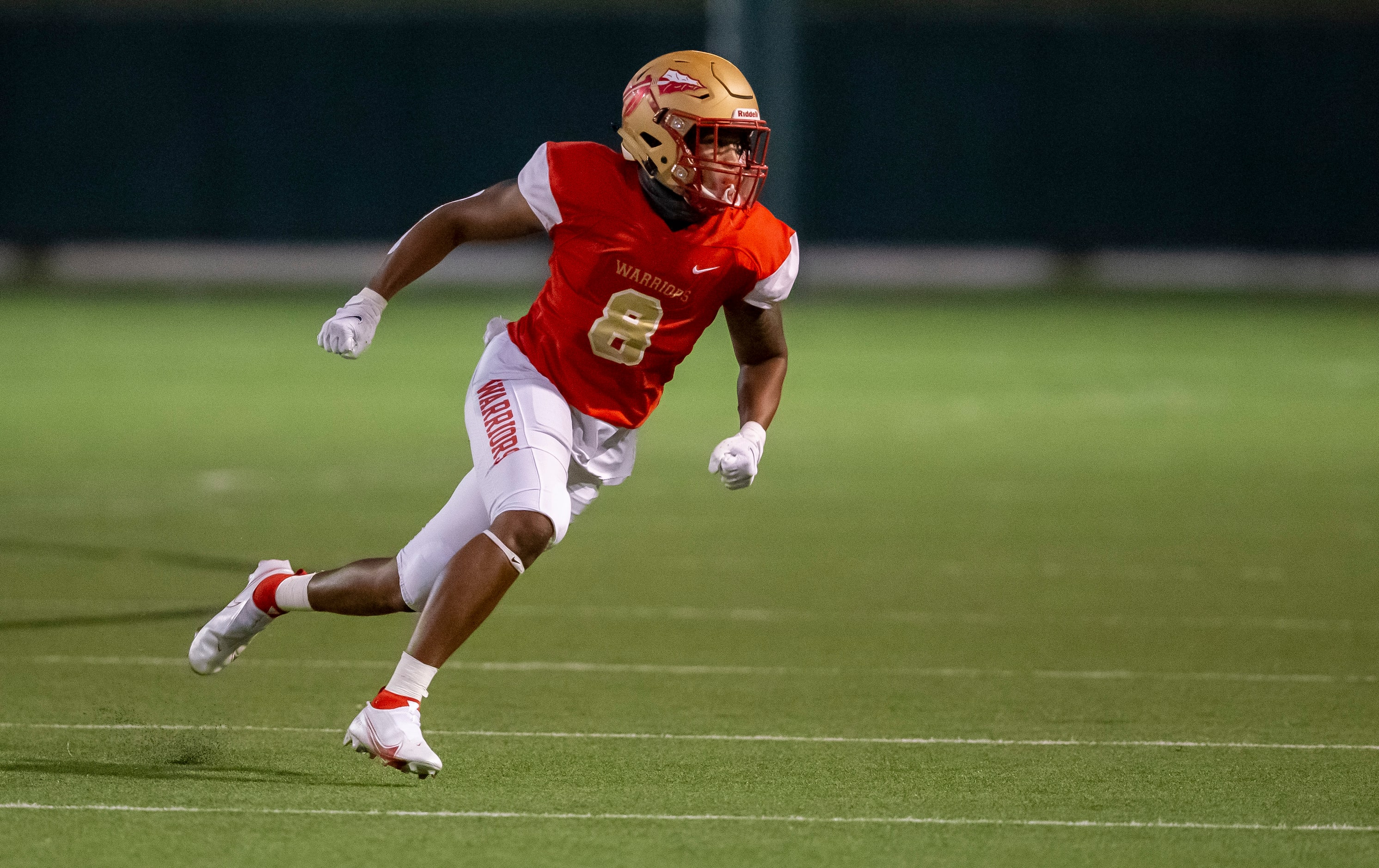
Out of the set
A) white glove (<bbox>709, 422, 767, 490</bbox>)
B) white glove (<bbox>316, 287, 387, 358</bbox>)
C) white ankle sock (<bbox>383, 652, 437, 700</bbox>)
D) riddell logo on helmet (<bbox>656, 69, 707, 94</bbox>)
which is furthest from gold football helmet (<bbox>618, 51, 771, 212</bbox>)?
white ankle sock (<bbox>383, 652, 437, 700</bbox>)

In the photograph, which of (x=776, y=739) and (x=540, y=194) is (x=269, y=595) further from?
(x=776, y=739)

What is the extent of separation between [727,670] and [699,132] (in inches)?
78.5

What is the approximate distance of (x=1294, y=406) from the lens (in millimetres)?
14359

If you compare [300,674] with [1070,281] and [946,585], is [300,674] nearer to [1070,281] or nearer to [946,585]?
[946,585]

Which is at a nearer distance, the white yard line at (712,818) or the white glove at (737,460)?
the white yard line at (712,818)

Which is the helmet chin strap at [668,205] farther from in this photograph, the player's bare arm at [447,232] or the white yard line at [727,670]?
the white yard line at [727,670]

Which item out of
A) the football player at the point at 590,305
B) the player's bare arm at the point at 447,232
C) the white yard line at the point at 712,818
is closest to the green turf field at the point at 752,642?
the white yard line at the point at 712,818

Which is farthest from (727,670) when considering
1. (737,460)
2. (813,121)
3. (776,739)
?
(813,121)

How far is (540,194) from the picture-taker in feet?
16.9

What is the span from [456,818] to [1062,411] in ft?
33.5

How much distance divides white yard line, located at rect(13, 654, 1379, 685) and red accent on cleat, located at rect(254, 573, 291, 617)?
1.07m

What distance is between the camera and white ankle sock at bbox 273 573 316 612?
205 inches

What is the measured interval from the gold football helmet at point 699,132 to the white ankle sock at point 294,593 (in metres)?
1.40

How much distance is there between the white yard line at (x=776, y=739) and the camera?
17.5ft
